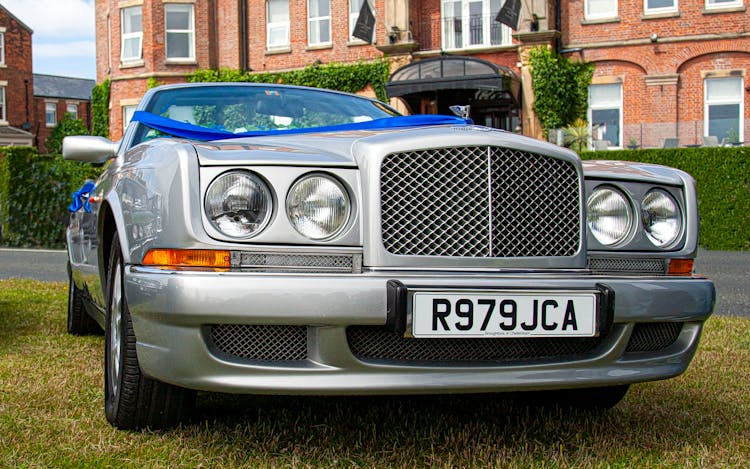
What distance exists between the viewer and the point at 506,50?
24.5 m

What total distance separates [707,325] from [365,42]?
20.7 metres

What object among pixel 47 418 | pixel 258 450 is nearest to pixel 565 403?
pixel 258 450

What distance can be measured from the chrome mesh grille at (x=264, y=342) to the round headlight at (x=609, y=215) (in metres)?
1.22

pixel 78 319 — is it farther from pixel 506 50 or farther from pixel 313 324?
pixel 506 50

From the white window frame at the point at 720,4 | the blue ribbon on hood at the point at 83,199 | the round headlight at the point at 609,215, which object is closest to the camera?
the round headlight at the point at 609,215

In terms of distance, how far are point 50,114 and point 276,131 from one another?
56549mm

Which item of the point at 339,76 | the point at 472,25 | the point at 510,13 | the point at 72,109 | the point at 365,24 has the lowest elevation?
the point at 339,76

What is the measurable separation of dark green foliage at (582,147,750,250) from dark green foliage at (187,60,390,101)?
11047 mm

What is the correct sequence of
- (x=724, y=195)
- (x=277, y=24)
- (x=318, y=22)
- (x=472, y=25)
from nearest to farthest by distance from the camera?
(x=724, y=195) < (x=472, y=25) < (x=318, y=22) < (x=277, y=24)

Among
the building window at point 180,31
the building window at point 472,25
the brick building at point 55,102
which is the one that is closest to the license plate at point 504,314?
the building window at point 472,25

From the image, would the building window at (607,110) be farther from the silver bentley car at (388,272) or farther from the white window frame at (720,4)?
the silver bentley car at (388,272)

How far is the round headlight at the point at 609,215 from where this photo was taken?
10.7ft

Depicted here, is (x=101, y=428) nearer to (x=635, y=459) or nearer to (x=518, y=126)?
(x=635, y=459)

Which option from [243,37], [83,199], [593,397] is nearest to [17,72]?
[243,37]
